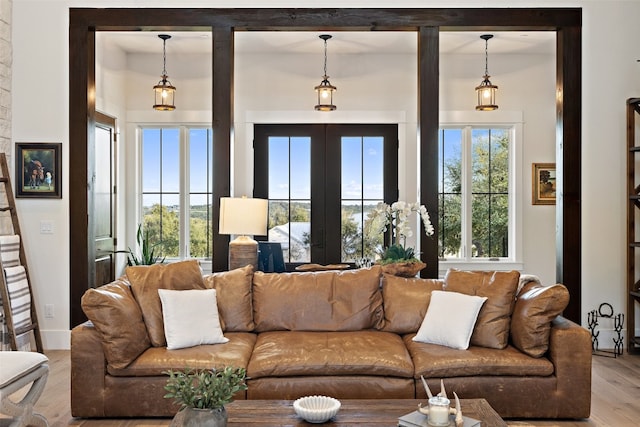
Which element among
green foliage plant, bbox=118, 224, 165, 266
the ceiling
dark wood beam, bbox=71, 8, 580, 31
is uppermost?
the ceiling

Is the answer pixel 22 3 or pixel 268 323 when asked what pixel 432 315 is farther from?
pixel 22 3

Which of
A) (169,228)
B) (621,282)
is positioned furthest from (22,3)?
(621,282)

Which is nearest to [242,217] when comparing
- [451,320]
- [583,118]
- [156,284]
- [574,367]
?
[156,284]

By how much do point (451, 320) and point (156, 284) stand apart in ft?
5.98

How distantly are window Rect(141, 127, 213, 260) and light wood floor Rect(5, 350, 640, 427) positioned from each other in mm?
2218

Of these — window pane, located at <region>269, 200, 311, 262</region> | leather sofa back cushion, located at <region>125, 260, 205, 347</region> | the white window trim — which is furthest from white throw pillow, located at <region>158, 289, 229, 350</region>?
the white window trim

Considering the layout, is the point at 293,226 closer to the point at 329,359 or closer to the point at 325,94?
the point at 325,94

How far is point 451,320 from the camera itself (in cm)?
351

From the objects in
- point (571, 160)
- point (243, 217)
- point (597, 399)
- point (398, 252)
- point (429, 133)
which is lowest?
point (597, 399)

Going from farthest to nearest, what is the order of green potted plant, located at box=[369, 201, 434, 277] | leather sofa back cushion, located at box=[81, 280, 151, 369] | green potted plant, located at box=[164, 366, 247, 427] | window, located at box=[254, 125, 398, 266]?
window, located at box=[254, 125, 398, 266], green potted plant, located at box=[369, 201, 434, 277], leather sofa back cushion, located at box=[81, 280, 151, 369], green potted plant, located at box=[164, 366, 247, 427]

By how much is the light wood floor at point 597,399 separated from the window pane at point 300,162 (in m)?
3.11

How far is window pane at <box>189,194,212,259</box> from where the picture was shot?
6.90 metres

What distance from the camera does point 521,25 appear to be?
501 centimetres

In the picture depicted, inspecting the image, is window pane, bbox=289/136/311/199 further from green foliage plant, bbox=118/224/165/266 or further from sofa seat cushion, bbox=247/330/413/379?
sofa seat cushion, bbox=247/330/413/379
